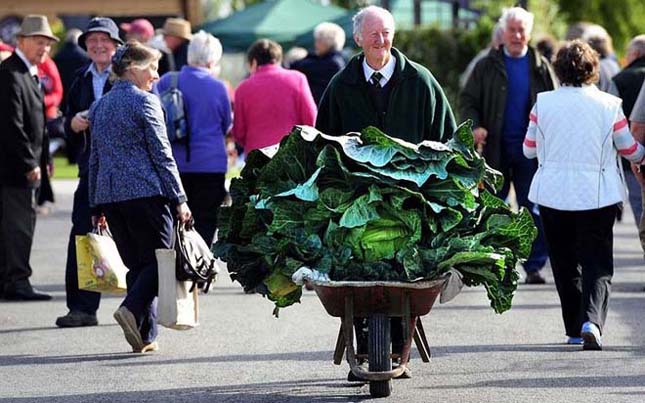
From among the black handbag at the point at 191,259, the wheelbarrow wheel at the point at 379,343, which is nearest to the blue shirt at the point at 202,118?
the black handbag at the point at 191,259

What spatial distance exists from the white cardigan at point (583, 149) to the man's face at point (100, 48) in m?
2.92

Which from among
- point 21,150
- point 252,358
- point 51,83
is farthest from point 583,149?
point 51,83

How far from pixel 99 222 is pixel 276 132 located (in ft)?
10.2

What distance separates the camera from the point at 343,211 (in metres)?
8.18

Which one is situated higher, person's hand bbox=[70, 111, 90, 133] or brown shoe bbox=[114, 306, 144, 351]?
person's hand bbox=[70, 111, 90, 133]

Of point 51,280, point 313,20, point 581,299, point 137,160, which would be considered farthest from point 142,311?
point 313,20

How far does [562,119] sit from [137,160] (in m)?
2.58

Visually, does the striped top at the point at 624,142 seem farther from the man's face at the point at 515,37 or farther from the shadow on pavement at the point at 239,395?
the man's face at the point at 515,37

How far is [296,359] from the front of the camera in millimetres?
10008

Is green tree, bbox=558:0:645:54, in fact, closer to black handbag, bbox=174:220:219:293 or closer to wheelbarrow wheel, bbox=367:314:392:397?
black handbag, bbox=174:220:219:293

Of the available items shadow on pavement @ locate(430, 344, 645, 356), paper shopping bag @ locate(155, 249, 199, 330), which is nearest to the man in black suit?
paper shopping bag @ locate(155, 249, 199, 330)

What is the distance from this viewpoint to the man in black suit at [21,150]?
41.8ft

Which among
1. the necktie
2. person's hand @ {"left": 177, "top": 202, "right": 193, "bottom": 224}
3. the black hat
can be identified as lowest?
person's hand @ {"left": 177, "top": 202, "right": 193, "bottom": 224}

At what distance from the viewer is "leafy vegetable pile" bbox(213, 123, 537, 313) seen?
26.8 feet
